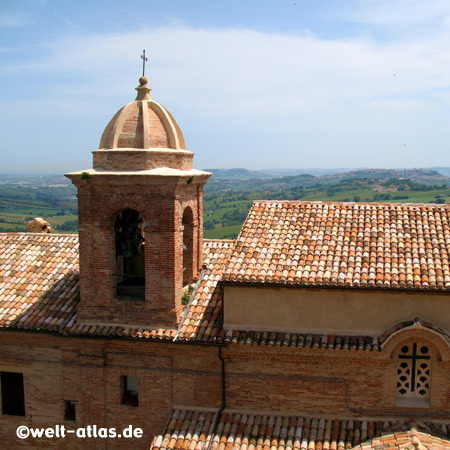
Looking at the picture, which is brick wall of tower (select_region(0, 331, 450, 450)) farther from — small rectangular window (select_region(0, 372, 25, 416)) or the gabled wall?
the gabled wall

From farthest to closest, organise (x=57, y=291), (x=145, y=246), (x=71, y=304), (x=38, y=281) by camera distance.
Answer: (x=38, y=281) → (x=57, y=291) → (x=71, y=304) → (x=145, y=246)

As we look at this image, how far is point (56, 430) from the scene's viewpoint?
44.1 feet

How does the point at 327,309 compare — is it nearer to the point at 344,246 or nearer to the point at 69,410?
the point at 344,246

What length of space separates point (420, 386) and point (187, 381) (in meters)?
5.52

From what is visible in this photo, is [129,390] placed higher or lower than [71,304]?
lower

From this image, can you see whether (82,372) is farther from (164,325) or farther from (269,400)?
(269,400)

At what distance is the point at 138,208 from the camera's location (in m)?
12.5

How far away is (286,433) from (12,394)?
773cm

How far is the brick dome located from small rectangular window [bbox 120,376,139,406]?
6017 millimetres

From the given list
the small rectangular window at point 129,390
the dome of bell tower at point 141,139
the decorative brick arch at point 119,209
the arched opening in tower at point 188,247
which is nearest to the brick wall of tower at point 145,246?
the decorative brick arch at point 119,209

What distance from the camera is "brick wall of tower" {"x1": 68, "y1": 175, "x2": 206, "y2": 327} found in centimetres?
1234

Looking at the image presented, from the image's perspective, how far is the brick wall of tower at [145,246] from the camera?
40.5 ft

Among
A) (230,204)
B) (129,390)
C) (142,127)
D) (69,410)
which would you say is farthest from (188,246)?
(230,204)

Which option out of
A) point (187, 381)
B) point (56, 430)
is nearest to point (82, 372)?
point (56, 430)
